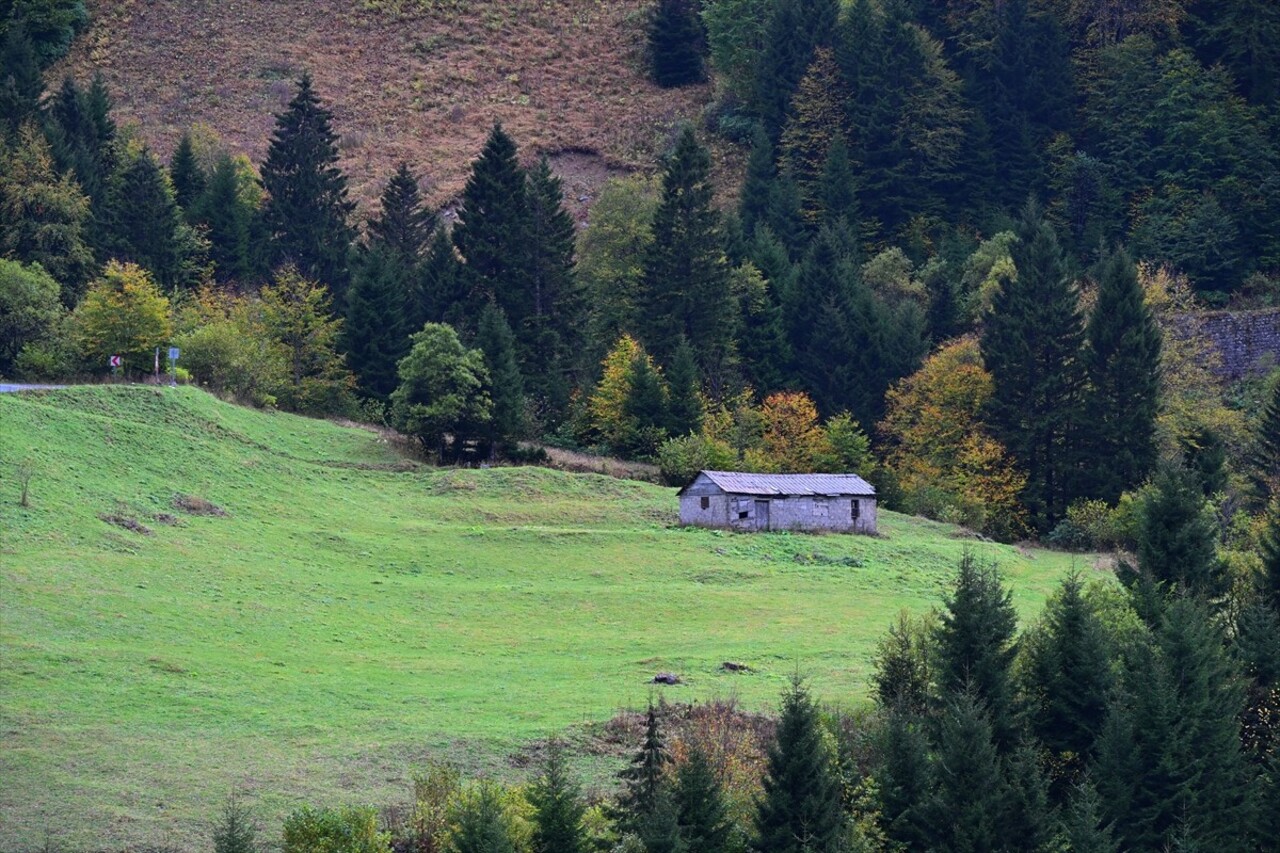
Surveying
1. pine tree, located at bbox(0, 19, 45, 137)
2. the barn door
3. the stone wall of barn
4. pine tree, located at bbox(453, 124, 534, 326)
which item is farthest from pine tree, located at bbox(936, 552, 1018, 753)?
pine tree, located at bbox(0, 19, 45, 137)

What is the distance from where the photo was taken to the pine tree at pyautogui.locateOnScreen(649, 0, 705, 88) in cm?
15575

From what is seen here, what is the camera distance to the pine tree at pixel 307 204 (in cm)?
11938

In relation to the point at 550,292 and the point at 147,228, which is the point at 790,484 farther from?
the point at 147,228

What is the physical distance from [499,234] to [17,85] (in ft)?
105

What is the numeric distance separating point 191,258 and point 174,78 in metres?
40.3

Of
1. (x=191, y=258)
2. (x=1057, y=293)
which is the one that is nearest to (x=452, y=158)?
(x=191, y=258)

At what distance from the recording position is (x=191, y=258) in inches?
4579

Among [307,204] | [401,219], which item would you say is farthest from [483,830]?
[307,204]

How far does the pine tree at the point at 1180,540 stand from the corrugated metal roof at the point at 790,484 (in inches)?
720

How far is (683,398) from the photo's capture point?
332 feet

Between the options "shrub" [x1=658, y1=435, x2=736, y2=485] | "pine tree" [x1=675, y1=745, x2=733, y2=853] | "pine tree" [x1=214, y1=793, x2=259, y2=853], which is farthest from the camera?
"shrub" [x1=658, y1=435, x2=736, y2=485]

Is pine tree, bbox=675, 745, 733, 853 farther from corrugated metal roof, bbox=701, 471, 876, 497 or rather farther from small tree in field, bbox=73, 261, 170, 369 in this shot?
small tree in field, bbox=73, 261, 170, 369

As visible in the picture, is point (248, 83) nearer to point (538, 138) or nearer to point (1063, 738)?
point (538, 138)

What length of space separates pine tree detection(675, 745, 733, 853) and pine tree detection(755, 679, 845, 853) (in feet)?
4.89
